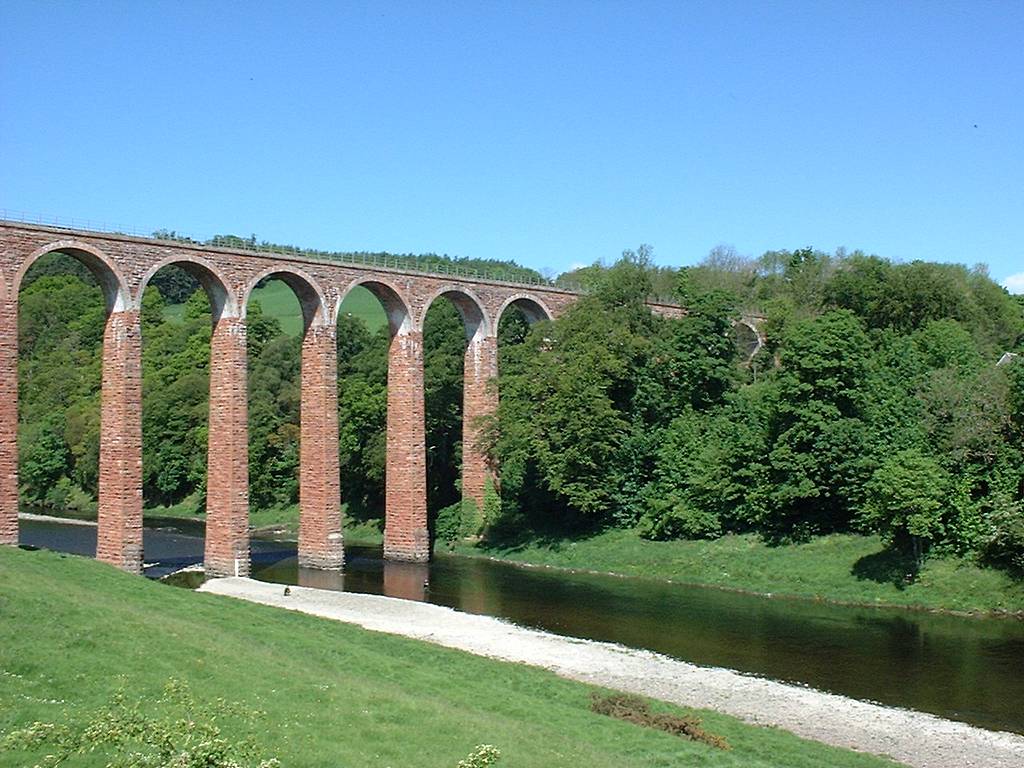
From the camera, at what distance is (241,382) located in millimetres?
41969

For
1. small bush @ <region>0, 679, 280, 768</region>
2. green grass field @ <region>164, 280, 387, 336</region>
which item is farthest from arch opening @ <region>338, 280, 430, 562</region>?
green grass field @ <region>164, 280, 387, 336</region>

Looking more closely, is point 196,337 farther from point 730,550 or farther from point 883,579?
point 883,579

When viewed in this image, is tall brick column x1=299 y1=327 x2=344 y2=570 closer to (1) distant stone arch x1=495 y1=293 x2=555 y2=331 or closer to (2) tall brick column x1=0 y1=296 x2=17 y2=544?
(1) distant stone arch x1=495 y1=293 x2=555 y2=331

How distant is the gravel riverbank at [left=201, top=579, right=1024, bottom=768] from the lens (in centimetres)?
2178

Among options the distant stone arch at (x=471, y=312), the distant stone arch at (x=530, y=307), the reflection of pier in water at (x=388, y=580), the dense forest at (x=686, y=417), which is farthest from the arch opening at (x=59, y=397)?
the distant stone arch at (x=530, y=307)

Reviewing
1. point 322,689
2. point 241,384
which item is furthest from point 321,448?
point 322,689

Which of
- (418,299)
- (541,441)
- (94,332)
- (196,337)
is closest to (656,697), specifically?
(541,441)

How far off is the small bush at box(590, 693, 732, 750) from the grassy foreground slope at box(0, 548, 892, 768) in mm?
409

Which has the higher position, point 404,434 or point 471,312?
point 471,312

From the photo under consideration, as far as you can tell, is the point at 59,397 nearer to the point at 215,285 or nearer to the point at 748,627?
the point at 215,285

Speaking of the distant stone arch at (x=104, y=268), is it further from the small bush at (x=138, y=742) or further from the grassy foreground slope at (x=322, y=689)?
the small bush at (x=138, y=742)

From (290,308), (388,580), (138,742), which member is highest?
(290,308)

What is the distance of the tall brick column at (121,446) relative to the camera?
38.0 m

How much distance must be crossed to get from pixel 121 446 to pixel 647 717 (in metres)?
23.5
